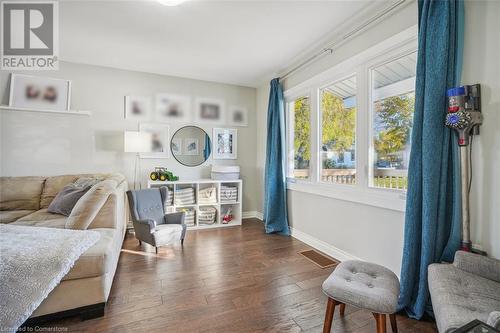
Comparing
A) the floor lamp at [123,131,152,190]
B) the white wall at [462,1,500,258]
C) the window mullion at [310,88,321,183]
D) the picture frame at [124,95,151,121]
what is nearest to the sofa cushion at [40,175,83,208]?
the floor lamp at [123,131,152,190]

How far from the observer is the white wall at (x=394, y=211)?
1475 millimetres

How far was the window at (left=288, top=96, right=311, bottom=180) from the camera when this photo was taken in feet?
10.9

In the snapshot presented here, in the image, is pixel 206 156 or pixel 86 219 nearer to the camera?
pixel 86 219

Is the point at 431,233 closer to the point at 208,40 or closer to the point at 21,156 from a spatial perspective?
the point at 208,40

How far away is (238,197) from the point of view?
4090mm

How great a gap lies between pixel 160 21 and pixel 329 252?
320 cm

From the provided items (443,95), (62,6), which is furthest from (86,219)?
(443,95)

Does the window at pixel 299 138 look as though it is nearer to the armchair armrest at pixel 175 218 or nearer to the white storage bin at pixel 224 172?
the white storage bin at pixel 224 172

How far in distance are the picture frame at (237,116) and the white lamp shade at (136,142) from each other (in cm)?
154

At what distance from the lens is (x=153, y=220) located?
9.23 ft

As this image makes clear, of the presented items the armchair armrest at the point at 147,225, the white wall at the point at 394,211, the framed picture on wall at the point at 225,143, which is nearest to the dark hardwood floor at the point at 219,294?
the armchair armrest at the point at 147,225

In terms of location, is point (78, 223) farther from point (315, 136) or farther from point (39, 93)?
point (315, 136)

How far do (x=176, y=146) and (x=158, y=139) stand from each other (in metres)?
0.31

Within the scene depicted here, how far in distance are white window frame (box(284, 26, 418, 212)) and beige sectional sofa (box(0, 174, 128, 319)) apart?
233 centimetres
